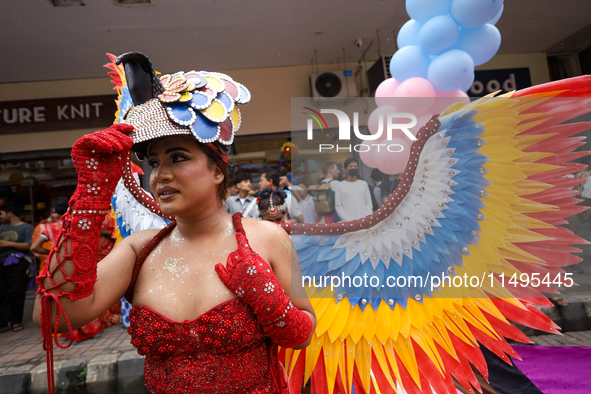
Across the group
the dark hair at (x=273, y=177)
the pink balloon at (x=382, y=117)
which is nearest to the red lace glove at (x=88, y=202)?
the pink balloon at (x=382, y=117)

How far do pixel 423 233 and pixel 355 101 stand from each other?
5.11 metres

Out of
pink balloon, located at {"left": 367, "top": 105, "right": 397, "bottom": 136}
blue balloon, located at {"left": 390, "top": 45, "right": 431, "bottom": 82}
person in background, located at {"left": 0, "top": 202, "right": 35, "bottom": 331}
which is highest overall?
blue balloon, located at {"left": 390, "top": 45, "right": 431, "bottom": 82}

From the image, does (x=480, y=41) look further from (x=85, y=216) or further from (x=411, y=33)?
(x=85, y=216)

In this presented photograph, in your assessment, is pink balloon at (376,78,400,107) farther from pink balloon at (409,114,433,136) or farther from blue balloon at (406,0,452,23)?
blue balloon at (406,0,452,23)

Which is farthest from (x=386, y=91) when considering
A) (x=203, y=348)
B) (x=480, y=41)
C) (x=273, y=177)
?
(x=203, y=348)

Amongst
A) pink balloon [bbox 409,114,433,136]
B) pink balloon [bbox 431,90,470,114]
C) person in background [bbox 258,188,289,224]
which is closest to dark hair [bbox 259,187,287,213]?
person in background [bbox 258,188,289,224]

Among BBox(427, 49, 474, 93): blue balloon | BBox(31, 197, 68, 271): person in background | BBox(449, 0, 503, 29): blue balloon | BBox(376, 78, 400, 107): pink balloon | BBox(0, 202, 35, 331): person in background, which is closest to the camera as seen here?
BBox(449, 0, 503, 29): blue balloon

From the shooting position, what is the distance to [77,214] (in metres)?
0.86

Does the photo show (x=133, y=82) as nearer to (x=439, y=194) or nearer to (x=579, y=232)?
(x=439, y=194)

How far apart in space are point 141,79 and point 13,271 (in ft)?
14.9

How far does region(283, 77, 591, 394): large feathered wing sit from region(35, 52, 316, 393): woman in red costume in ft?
1.34

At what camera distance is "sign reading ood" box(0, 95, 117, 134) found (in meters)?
5.90

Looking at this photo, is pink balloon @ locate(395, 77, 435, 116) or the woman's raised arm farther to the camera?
pink balloon @ locate(395, 77, 435, 116)

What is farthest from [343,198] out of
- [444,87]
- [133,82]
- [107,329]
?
[107,329]
